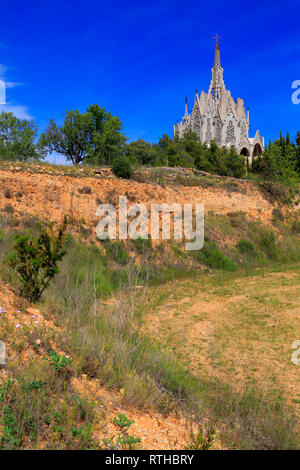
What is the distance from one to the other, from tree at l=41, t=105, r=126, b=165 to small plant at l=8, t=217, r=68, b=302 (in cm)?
2117

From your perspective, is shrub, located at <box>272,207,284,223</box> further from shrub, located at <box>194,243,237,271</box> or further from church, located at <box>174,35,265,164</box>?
church, located at <box>174,35,265,164</box>

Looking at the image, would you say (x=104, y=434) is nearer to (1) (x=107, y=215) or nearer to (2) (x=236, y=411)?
(2) (x=236, y=411)

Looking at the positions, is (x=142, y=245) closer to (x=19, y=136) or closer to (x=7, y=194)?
(x=7, y=194)

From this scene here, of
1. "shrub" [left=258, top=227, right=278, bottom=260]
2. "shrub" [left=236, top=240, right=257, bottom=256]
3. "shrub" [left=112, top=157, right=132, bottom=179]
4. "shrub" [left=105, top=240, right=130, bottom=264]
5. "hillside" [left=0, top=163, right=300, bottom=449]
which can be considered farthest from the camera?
"shrub" [left=112, top=157, right=132, bottom=179]

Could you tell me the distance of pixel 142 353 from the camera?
3912mm

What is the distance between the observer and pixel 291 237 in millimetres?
17125

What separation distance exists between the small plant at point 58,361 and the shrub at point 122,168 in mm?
13500

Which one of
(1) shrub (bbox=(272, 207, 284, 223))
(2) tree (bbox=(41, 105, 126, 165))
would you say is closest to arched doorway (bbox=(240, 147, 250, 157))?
(2) tree (bbox=(41, 105, 126, 165))

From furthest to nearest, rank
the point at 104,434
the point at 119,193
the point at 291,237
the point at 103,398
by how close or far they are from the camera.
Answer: the point at 291,237 < the point at 119,193 < the point at 103,398 < the point at 104,434

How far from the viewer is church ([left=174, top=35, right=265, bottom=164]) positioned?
43.8m

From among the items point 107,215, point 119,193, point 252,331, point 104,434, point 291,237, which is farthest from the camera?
point 291,237

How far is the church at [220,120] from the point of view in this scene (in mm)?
43812
